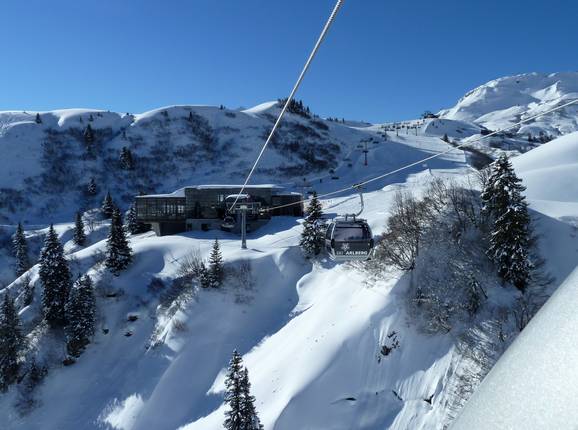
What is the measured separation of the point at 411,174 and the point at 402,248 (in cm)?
6151

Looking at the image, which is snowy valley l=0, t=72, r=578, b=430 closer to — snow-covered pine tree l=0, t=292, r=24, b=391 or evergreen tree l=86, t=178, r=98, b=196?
snow-covered pine tree l=0, t=292, r=24, b=391

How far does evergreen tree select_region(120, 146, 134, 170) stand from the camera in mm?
101750

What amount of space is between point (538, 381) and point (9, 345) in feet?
152

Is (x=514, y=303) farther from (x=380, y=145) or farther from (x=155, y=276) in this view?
(x=380, y=145)

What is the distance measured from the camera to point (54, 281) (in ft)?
137

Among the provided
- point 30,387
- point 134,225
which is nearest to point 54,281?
point 30,387

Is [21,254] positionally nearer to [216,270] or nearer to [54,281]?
[54,281]

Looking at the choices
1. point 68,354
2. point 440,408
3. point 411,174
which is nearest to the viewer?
point 440,408

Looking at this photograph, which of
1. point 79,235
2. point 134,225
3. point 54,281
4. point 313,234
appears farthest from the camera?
point 79,235

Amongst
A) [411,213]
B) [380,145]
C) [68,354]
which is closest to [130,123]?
[380,145]

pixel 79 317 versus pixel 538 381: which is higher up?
pixel 538 381

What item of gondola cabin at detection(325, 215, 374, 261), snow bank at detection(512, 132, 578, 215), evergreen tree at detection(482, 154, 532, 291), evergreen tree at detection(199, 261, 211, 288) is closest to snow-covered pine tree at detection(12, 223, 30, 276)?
evergreen tree at detection(199, 261, 211, 288)

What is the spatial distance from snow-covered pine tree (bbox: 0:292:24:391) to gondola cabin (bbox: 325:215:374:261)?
36.4 meters

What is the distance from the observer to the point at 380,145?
117 m
